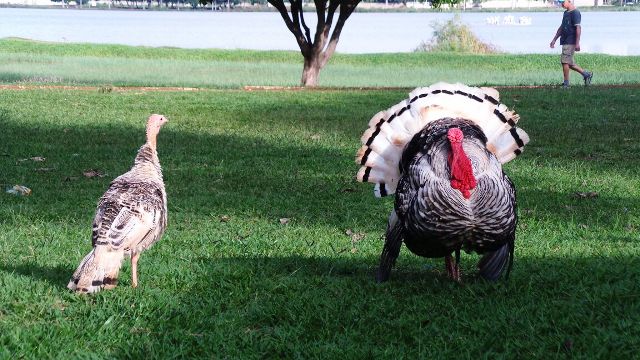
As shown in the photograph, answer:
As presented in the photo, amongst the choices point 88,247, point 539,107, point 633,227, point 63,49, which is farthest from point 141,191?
point 63,49

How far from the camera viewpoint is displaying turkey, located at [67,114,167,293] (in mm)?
6270

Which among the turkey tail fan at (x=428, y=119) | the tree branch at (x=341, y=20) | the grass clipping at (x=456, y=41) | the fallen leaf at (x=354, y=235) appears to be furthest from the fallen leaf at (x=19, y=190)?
the grass clipping at (x=456, y=41)

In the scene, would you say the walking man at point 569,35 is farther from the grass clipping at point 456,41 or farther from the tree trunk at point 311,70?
the grass clipping at point 456,41

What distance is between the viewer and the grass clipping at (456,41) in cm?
4931

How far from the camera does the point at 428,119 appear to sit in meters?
6.90

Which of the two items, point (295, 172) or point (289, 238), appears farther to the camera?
point (295, 172)

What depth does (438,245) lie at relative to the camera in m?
6.16

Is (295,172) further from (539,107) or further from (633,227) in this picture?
(539,107)

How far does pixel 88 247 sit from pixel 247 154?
5599 mm

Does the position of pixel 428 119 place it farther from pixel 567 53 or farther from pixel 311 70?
pixel 311 70

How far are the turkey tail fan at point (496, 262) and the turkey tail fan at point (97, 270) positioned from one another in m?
2.42

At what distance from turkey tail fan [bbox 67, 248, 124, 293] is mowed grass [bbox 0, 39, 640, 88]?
63.8 ft

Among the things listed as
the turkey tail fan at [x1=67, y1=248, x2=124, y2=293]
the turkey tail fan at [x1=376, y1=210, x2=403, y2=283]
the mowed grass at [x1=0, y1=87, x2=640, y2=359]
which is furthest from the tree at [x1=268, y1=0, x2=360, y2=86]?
the turkey tail fan at [x1=67, y1=248, x2=124, y2=293]

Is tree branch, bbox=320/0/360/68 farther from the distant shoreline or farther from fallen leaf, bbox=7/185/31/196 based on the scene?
the distant shoreline
